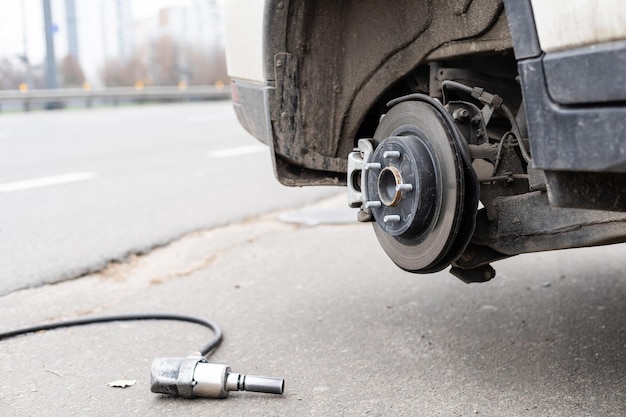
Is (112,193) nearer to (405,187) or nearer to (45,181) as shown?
(45,181)

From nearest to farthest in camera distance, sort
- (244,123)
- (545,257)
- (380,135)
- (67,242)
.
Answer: (380,135)
(244,123)
(545,257)
(67,242)

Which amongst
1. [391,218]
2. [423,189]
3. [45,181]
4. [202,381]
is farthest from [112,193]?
[423,189]

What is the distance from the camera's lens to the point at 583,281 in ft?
11.7

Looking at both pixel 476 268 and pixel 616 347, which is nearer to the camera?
pixel 476 268

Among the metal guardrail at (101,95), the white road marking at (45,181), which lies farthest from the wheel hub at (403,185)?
the metal guardrail at (101,95)

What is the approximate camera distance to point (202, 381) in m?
2.29

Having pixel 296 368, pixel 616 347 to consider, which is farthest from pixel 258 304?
pixel 616 347

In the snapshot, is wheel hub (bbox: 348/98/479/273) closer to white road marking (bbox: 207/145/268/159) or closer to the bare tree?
white road marking (bbox: 207/145/268/159)

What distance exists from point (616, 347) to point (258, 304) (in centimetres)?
149

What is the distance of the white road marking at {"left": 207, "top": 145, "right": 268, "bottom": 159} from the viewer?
885 cm

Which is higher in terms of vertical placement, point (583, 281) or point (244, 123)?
point (244, 123)

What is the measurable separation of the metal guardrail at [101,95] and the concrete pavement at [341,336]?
595 inches

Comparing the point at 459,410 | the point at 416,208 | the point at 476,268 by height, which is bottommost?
the point at 459,410

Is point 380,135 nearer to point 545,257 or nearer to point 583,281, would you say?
point 583,281
